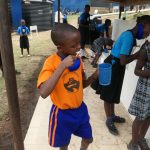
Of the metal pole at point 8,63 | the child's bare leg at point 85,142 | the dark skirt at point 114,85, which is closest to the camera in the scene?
the metal pole at point 8,63

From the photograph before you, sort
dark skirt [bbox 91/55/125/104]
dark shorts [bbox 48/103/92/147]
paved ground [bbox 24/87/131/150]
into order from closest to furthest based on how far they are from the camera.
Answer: dark shorts [bbox 48/103/92/147] < paved ground [bbox 24/87/131/150] < dark skirt [bbox 91/55/125/104]

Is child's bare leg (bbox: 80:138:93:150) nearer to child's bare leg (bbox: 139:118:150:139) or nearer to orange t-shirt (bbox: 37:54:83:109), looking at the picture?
orange t-shirt (bbox: 37:54:83:109)

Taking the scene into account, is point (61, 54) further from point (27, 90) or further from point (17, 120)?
point (27, 90)

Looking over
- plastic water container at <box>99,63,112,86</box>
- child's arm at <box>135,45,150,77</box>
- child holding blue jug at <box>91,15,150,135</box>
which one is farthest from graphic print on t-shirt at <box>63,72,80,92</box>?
child holding blue jug at <box>91,15,150,135</box>

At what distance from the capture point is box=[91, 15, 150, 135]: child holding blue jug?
3.23 meters

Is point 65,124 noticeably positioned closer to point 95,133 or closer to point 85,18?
point 95,133

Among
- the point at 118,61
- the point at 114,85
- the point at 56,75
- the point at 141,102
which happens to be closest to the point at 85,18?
the point at 114,85

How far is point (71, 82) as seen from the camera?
7.77ft

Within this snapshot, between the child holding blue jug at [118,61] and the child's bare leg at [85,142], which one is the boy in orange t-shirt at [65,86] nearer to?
the child's bare leg at [85,142]

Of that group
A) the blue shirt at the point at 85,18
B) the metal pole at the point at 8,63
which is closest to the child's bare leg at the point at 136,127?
the metal pole at the point at 8,63

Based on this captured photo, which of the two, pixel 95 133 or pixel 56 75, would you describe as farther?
pixel 95 133

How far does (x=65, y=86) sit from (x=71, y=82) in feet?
0.20

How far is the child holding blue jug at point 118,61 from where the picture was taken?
3.23 m

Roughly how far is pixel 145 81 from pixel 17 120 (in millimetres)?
1399
